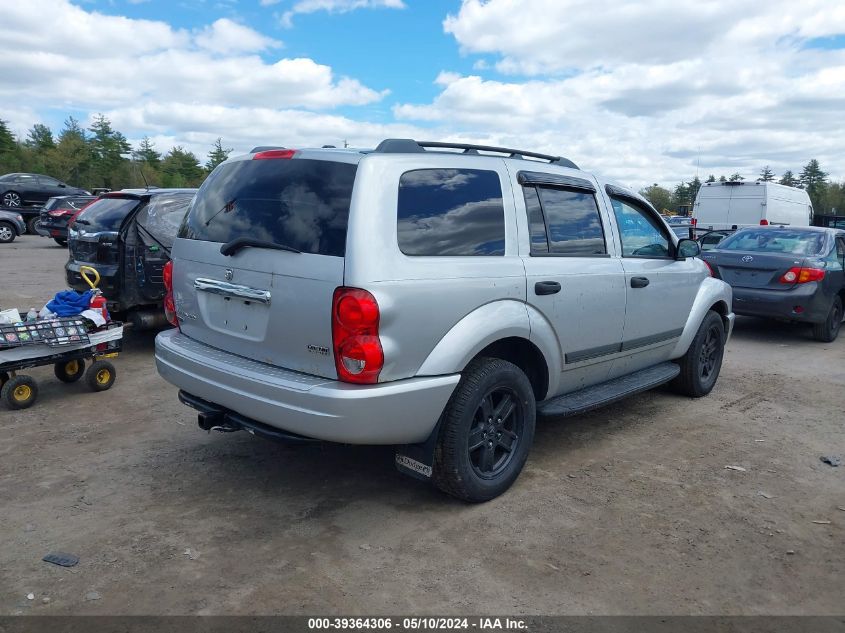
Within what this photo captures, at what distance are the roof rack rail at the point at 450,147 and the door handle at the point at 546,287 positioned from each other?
90 centimetres

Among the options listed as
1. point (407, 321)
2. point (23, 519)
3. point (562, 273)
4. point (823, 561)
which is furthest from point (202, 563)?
point (823, 561)

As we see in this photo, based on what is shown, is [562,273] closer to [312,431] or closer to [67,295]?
[312,431]

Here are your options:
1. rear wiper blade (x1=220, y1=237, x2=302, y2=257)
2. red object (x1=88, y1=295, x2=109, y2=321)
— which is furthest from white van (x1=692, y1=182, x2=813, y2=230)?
rear wiper blade (x1=220, y1=237, x2=302, y2=257)

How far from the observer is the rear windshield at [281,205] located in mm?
3420

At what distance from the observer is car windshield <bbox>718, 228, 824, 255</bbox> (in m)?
9.35

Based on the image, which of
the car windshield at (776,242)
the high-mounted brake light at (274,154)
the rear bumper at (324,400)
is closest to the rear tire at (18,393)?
the rear bumper at (324,400)

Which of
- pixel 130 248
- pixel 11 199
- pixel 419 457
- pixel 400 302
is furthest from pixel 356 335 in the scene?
pixel 11 199

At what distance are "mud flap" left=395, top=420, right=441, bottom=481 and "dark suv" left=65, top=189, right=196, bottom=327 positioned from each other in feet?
14.8

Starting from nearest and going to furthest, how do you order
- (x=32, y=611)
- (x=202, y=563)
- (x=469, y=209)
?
1. (x=32, y=611)
2. (x=202, y=563)
3. (x=469, y=209)

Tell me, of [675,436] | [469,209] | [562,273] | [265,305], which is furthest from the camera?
[675,436]

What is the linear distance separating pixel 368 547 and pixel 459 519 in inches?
22.8

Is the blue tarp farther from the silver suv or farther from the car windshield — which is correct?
the car windshield

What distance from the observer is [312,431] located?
3.30 metres

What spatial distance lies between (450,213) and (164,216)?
477cm
